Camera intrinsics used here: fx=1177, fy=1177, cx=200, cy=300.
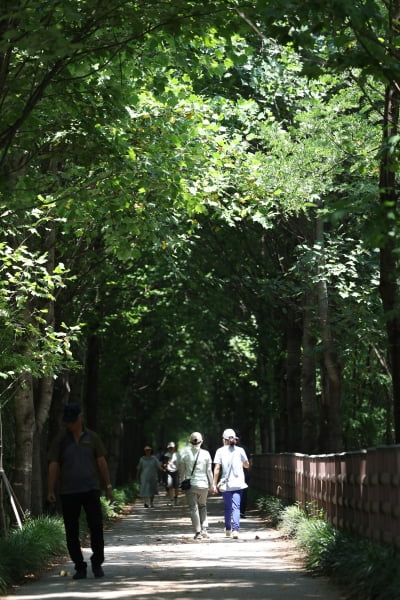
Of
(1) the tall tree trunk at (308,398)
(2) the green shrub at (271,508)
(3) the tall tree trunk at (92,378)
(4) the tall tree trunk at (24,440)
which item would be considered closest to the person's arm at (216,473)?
(2) the green shrub at (271,508)

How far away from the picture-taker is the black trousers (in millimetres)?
12852

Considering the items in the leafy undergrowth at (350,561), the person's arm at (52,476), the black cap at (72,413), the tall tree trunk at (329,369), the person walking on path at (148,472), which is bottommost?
the leafy undergrowth at (350,561)

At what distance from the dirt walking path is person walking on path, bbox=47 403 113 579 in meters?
0.31

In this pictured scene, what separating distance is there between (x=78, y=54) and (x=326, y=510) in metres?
9.06

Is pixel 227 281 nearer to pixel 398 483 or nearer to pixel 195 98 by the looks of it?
pixel 195 98

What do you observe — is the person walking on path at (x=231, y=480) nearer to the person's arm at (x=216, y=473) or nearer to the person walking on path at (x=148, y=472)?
the person's arm at (x=216, y=473)

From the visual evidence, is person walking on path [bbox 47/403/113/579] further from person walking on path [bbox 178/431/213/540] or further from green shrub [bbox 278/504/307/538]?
person walking on path [bbox 178/431/213/540]

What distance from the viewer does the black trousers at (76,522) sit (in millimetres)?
12852

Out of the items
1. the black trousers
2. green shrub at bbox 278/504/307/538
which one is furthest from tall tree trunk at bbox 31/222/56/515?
the black trousers

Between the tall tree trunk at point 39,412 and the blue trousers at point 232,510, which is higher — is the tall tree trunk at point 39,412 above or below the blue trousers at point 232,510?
above

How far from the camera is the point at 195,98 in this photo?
54.9ft

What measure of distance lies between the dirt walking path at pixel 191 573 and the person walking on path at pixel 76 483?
310mm

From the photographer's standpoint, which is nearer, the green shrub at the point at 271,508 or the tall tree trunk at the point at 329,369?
the tall tree trunk at the point at 329,369

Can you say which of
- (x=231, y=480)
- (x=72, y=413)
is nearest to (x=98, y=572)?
(x=72, y=413)
